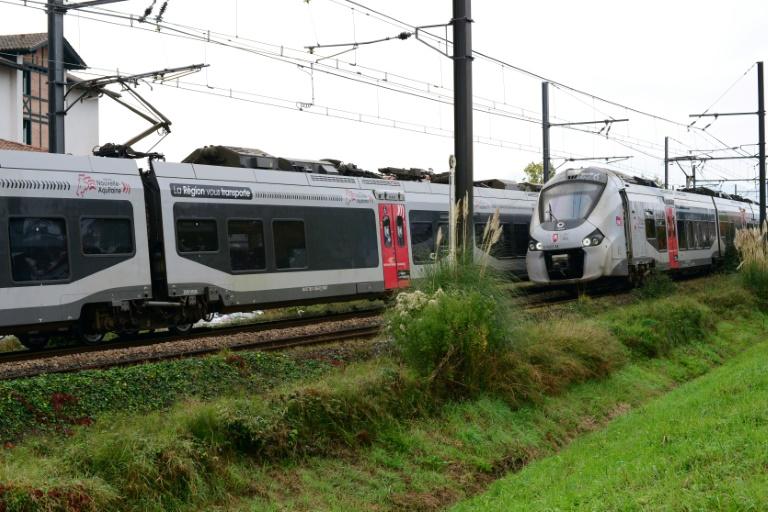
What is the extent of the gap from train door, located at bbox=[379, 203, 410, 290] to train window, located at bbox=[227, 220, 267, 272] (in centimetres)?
350

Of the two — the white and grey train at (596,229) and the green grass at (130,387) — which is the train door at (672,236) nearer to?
the white and grey train at (596,229)

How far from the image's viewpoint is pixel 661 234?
2348 centimetres

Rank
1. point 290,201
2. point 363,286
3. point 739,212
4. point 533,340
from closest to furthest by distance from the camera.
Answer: point 533,340
point 290,201
point 363,286
point 739,212

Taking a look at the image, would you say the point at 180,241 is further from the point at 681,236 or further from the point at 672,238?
the point at 681,236

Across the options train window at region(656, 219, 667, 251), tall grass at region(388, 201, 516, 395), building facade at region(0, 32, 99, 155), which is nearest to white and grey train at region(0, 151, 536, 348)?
tall grass at region(388, 201, 516, 395)

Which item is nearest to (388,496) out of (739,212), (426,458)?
(426,458)

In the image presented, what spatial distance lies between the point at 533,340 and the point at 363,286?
7.15 m

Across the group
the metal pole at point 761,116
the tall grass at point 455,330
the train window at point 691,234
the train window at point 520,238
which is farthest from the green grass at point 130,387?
the metal pole at point 761,116

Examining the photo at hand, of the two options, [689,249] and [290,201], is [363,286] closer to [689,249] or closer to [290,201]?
[290,201]

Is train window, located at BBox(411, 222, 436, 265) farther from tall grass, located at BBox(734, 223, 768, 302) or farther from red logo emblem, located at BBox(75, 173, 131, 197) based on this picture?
tall grass, located at BBox(734, 223, 768, 302)

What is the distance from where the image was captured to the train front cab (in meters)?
19.1

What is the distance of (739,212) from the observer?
114ft

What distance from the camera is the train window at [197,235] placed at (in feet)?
46.0

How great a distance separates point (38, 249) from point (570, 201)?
39.9ft
